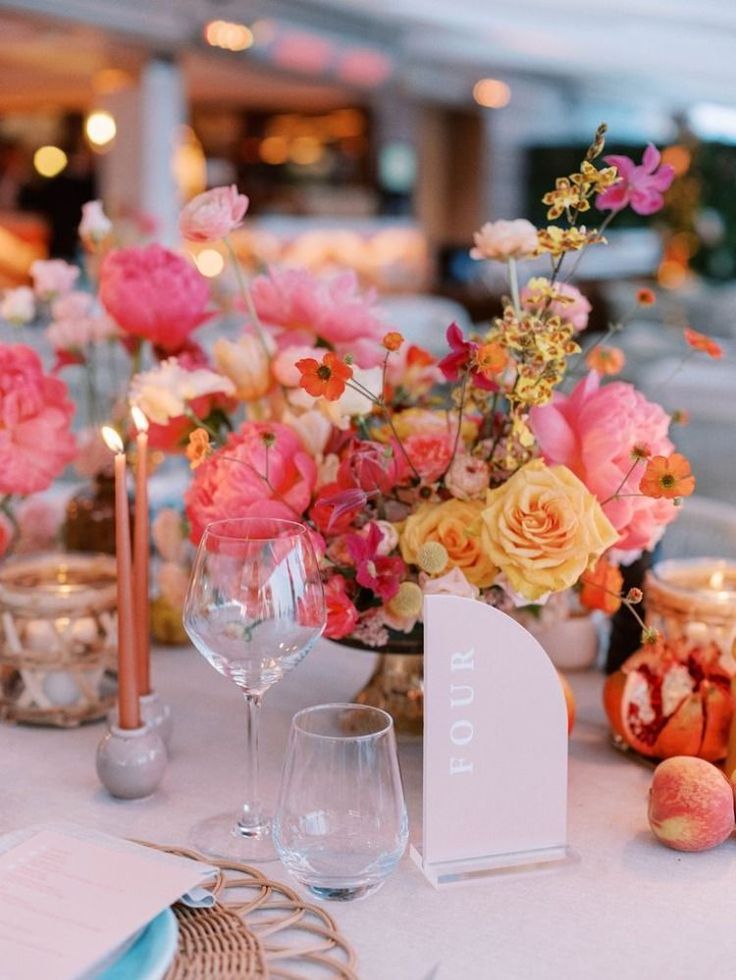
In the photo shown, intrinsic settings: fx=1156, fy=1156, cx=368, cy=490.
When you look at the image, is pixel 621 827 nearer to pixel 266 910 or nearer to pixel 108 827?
pixel 266 910

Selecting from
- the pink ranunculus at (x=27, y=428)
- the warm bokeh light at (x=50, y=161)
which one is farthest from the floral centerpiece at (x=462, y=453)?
the warm bokeh light at (x=50, y=161)

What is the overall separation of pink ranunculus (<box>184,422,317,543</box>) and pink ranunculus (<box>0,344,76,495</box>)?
0.18m

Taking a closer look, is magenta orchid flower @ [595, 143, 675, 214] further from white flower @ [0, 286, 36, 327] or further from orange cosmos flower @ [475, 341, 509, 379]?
white flower @ [0, 286, 36, 327]

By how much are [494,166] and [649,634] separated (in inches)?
427

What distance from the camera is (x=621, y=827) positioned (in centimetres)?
90

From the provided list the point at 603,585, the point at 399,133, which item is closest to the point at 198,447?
the point at 603,585

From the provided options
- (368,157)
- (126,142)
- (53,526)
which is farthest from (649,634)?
(368,157)

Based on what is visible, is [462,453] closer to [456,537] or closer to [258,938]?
[456,537]

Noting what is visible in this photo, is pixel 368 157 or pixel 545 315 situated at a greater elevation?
pixel 368 157

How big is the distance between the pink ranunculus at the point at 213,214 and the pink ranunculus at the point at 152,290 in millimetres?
109

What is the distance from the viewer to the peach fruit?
2.75 feet

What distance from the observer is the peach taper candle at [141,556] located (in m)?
0.97

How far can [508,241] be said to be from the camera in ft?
3.24

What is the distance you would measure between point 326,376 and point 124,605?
0.25 meters
